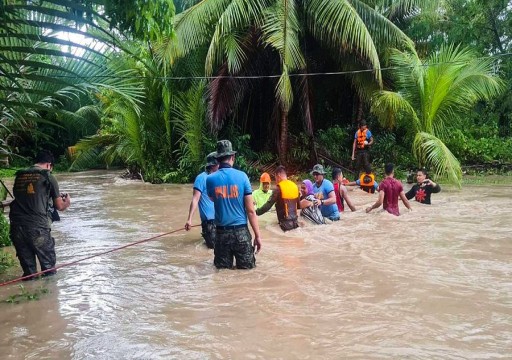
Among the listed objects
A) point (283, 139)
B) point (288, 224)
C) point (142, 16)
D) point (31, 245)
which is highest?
point (142, 16)

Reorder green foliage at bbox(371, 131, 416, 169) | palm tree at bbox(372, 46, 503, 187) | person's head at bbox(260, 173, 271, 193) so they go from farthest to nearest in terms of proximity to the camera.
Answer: green foliage at bbox(371, 131, 416, 169)
palm tree at bbox(372, 46, 503, 187)
person's head at bbox(260, 173, 271, 193)

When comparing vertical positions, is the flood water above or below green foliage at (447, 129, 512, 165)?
below

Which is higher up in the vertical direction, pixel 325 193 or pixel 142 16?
pixel 142 16

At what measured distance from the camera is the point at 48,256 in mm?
6547

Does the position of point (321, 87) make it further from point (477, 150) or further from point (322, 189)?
point (322, 189)

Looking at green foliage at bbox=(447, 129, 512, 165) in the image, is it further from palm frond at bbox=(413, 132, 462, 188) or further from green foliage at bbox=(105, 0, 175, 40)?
green foliage at bbox=(105, 0, 175, 40)

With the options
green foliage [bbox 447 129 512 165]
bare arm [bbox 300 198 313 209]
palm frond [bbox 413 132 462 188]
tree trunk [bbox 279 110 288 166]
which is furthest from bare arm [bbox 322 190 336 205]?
green foliage [bbox 447 129 512 165]

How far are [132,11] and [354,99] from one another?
17.1 m

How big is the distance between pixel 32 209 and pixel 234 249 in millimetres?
2402

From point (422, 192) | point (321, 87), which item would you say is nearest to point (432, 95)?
point (422, 192)

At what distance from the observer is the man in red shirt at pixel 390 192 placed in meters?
9.55

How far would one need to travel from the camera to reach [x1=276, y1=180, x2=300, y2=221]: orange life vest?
328 inches

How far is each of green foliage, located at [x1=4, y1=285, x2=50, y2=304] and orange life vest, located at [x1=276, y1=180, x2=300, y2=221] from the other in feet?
12.3

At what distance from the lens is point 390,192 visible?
9656 millimetres
